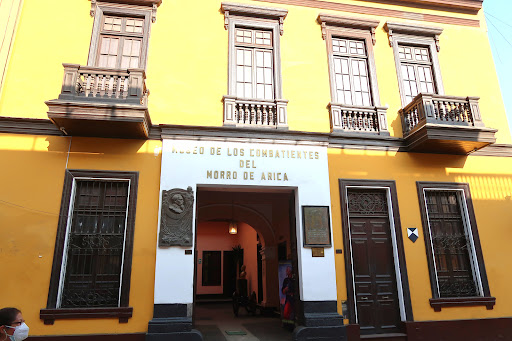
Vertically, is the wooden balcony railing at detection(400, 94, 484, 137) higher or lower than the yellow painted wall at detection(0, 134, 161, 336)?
higher

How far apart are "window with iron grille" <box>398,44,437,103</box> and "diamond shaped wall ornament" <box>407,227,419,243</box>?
3442mm

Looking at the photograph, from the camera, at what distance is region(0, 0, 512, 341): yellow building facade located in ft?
23.0

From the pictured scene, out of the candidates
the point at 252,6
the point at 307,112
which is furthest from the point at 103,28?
the point at 307,112

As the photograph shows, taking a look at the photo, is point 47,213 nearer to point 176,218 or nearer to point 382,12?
point 176,218

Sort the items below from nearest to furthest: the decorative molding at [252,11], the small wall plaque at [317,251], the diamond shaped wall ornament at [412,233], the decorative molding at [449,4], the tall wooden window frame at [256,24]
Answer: the small wall plaque at [317,251], the diamond shaped wall ornament at [412,233], the tall wooden window frame at [256,24], the decorative molding at [252,11], the decorative molding at [449,4]

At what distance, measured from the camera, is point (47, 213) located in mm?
7047

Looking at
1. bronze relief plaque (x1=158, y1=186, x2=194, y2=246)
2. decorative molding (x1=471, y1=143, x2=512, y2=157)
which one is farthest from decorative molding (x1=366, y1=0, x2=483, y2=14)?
bronze relief plaque (x1=158, y1=186, x2=194, y2=246)

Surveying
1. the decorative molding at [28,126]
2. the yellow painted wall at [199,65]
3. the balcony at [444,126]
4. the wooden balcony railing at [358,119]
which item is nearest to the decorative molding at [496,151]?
the yellow painted wall at [199,65]

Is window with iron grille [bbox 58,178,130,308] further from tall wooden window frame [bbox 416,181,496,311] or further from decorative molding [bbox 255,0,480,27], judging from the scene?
tall wooden window frame [bbox 416,181,496,311]

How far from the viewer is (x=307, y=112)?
873cm

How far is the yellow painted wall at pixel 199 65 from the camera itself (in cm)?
795

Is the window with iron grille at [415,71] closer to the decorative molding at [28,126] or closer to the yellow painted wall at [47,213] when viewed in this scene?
the yellow painted wall at [47,213]

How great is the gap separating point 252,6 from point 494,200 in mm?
7761

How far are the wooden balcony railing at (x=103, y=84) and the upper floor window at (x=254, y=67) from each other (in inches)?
79.5
